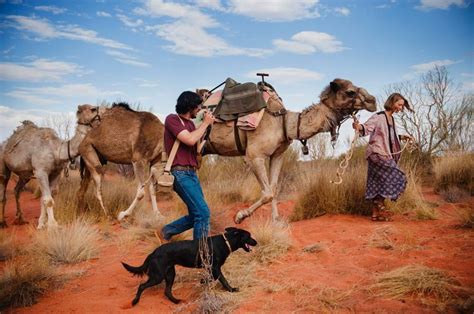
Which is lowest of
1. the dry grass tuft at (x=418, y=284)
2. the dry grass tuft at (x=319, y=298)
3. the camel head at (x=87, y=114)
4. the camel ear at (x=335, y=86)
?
the dry grass tuft at (x=319, y=298)

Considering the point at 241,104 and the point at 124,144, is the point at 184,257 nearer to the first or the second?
the point at 241,104

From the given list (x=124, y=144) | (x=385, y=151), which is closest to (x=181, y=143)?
(x=385, y=151)

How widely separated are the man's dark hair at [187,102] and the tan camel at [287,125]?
224cm

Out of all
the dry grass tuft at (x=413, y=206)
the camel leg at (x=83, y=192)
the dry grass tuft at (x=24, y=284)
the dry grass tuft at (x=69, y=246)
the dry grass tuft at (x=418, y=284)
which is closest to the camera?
the dry grass tuft at (x=418, y=284)

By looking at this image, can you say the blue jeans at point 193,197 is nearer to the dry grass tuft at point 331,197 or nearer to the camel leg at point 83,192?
the dry grass tuft at point 331,197

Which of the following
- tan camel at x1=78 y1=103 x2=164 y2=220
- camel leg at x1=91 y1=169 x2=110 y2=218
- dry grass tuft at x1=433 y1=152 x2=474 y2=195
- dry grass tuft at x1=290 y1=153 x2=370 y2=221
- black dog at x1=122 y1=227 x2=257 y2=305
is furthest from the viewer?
dry grass tuft at x1=433 y1=152 x2=474 y2=195

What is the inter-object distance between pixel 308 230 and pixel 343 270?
212 cm

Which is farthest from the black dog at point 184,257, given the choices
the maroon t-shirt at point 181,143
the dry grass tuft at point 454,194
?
the dry grass tuft at point 454,194

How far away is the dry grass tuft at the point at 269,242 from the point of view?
571 cm

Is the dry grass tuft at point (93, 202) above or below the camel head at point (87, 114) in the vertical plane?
below

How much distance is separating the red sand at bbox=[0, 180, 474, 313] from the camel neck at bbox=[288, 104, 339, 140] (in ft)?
5.19

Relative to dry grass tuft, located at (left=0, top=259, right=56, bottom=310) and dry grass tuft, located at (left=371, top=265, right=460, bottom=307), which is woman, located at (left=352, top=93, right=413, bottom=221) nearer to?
dry grass tuft, located at (left=371, top=265, right=460, bottom=307)

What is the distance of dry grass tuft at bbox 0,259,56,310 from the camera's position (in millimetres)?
4836

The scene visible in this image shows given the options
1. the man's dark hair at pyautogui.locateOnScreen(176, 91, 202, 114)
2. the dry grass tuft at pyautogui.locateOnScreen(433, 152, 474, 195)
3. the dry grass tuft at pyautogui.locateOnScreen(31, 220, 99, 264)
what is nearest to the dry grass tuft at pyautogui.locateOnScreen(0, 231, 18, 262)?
the dry grass tuft at pyautogui.locateOnScreen(31, 220, 99, 264)
